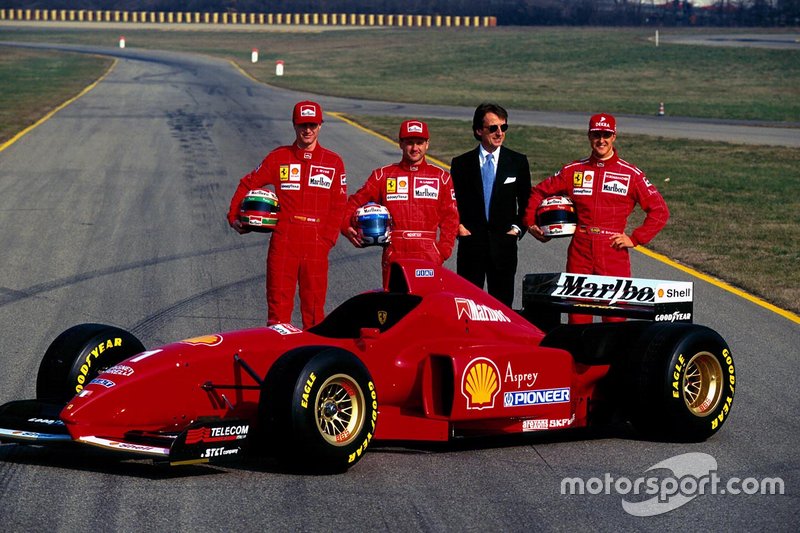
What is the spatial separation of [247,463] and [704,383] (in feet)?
10.1

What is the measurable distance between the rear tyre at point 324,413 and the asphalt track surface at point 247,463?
157 mm

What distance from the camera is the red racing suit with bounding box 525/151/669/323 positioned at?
33.3 feet

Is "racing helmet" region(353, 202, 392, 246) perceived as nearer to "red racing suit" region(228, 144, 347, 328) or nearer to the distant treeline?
"red racing suit" region(228, 144, 347, 328)

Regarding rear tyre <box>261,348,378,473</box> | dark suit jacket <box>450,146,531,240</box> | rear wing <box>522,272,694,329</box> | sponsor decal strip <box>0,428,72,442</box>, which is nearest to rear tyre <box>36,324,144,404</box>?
sponsor decal strip <box>0,428,72,442</box>

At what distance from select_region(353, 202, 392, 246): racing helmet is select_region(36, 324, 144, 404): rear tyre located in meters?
2.11

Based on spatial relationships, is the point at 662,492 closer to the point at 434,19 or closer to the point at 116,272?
the point at 116,272

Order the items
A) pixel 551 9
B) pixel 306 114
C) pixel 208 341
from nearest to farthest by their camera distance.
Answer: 1. pixel 208 341
2. pixel 306 114
3. pixel 551 9

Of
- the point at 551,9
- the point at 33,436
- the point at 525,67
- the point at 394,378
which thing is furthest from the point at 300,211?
the point at 551,9

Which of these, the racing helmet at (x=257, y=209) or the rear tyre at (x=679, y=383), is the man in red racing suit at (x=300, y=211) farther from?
the rear tyre at (x=679, y=383)

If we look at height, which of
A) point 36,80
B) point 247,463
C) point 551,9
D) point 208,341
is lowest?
point 247,463

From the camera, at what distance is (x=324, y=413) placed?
739 centimetres

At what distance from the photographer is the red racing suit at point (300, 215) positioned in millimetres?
10273

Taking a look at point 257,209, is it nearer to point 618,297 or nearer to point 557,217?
point 557,217

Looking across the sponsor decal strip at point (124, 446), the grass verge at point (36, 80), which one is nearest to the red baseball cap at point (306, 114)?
the sponsor decal strip at point (124, 446)
